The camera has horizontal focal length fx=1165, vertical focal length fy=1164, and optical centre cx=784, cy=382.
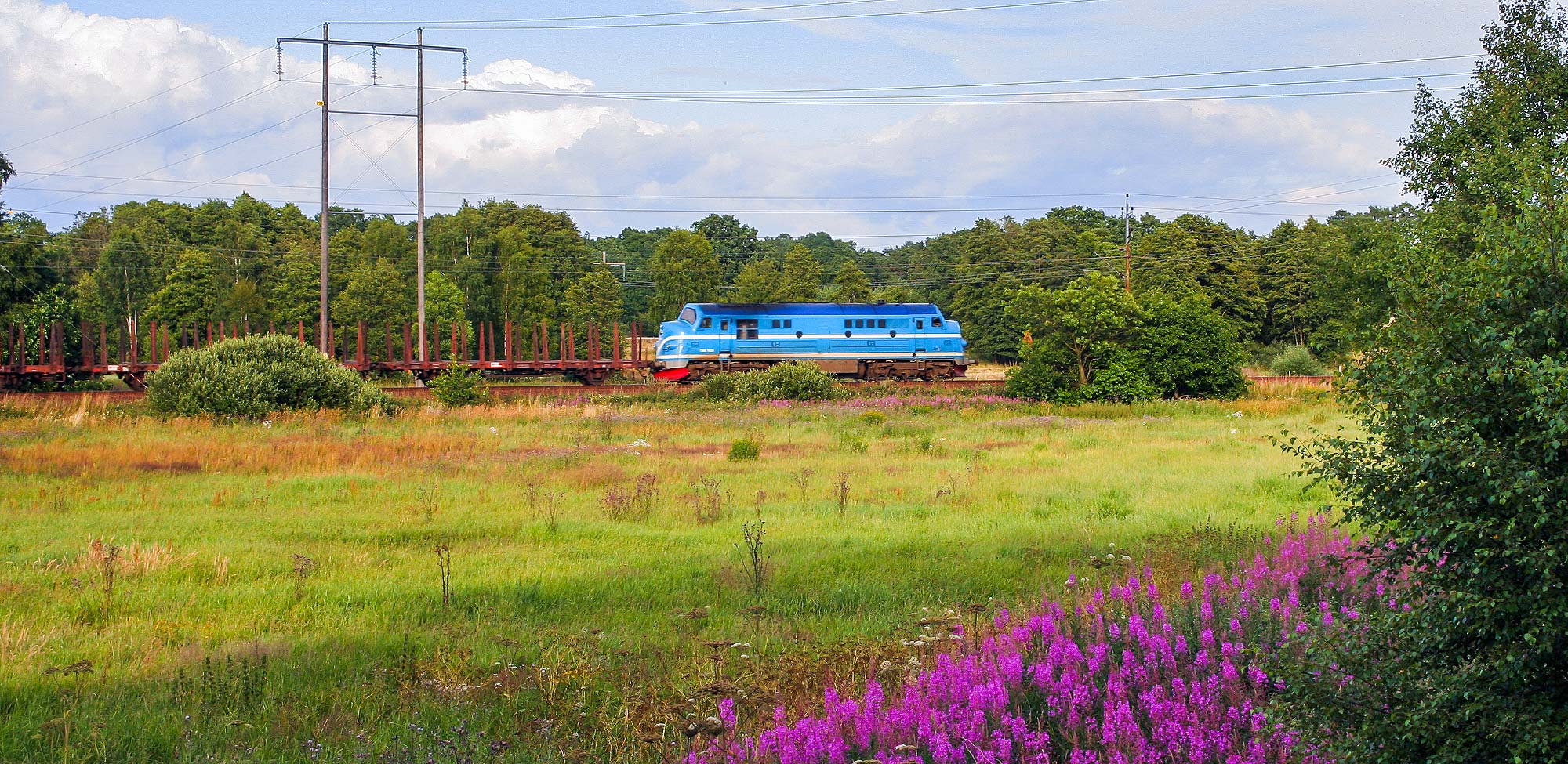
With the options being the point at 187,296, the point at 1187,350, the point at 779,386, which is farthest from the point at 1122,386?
the point at 187,296

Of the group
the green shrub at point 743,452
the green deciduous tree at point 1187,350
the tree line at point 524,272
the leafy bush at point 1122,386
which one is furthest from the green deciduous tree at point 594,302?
the green shrub at point 743,452

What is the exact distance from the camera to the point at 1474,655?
4758 mm

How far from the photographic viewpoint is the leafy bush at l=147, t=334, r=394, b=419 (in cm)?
2853

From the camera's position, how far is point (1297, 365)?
197ft

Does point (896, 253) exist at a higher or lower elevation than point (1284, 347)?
higher

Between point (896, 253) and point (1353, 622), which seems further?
point (896, 253)

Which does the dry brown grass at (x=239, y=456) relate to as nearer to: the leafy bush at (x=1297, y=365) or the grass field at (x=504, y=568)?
the grass field at (x=504, y=568)

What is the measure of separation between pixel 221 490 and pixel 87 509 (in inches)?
76.4

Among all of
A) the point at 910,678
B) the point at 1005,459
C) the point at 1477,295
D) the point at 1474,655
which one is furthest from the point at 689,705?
the point at 1005,459

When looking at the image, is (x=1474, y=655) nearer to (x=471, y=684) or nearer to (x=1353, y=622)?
(x=1353, y=622)

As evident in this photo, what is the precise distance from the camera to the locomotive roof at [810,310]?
154 ft

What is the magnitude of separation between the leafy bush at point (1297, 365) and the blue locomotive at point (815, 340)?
2032 cm

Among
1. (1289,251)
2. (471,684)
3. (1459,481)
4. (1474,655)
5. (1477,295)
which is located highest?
(1289,251)

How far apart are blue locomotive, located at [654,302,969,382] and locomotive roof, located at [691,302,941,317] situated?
0.03 m
